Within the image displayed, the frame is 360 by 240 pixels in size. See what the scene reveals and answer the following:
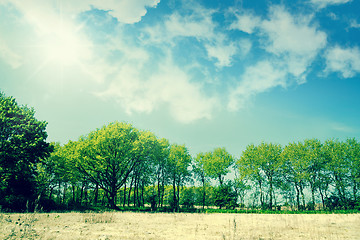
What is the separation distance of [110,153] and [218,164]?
3386 centimetres

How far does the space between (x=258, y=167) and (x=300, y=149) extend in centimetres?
1273

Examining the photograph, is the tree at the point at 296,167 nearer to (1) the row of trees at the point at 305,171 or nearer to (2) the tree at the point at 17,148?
(1) the row of trees at the point at 305,171

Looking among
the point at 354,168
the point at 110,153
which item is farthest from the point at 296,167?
the point at 110,153

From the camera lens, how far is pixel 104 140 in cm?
3925

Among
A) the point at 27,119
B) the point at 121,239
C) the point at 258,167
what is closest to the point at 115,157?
the point at 27,119

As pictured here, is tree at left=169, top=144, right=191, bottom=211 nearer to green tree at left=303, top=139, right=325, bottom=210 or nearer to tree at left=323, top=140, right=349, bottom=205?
green tree at left=303, top=139, right=325, bottom=210

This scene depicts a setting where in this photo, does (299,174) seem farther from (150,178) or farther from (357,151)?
(150,178)

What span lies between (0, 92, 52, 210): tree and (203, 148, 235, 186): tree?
140 feet

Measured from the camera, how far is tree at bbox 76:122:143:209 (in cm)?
3953

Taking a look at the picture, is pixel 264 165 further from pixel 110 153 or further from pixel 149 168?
pixel 110 153

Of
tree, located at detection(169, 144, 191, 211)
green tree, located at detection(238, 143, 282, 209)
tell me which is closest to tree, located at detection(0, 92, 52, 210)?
tree, located at detection(169, 144, 191, 211)

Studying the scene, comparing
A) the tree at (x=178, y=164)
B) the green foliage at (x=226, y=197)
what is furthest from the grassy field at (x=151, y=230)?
the tree at (x=178, y=164)

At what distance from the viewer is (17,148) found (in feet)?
95.2

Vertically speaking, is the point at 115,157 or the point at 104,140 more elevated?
the point at 104,140
